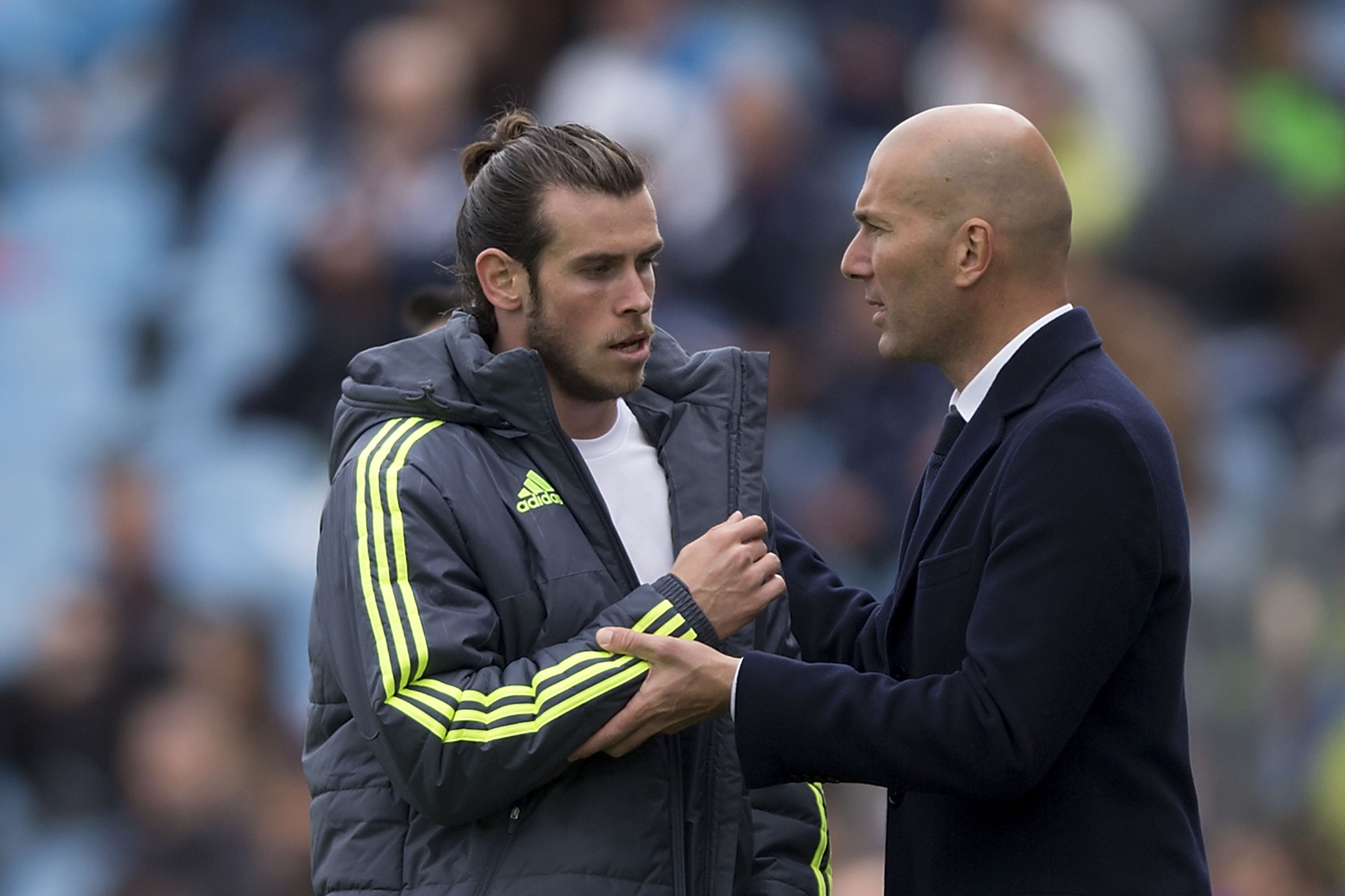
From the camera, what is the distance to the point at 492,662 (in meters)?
2.62

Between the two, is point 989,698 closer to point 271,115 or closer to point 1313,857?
point 1313,857

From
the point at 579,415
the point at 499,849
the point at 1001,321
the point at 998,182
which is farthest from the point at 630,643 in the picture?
the point at 998,182

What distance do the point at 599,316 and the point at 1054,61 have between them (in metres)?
4.47

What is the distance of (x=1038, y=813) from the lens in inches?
99.6

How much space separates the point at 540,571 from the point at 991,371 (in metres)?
0.74

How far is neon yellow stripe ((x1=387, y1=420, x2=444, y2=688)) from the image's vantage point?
254cm

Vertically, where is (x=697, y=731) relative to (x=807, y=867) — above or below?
above

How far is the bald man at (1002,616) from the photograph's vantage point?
2.44m

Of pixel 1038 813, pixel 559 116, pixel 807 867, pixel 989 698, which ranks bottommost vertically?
pixel 807 867

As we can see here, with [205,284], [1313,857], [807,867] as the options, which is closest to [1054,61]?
[1313,857]

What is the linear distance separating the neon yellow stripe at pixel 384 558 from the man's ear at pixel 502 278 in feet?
1.20

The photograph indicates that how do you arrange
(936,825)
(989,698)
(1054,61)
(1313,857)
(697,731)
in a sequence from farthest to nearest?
(1054,61) → (1313,857) → (697,731) → (936,825) → (989,698)

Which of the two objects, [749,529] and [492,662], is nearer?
[492,662]

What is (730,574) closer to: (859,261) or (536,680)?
(536,680)
